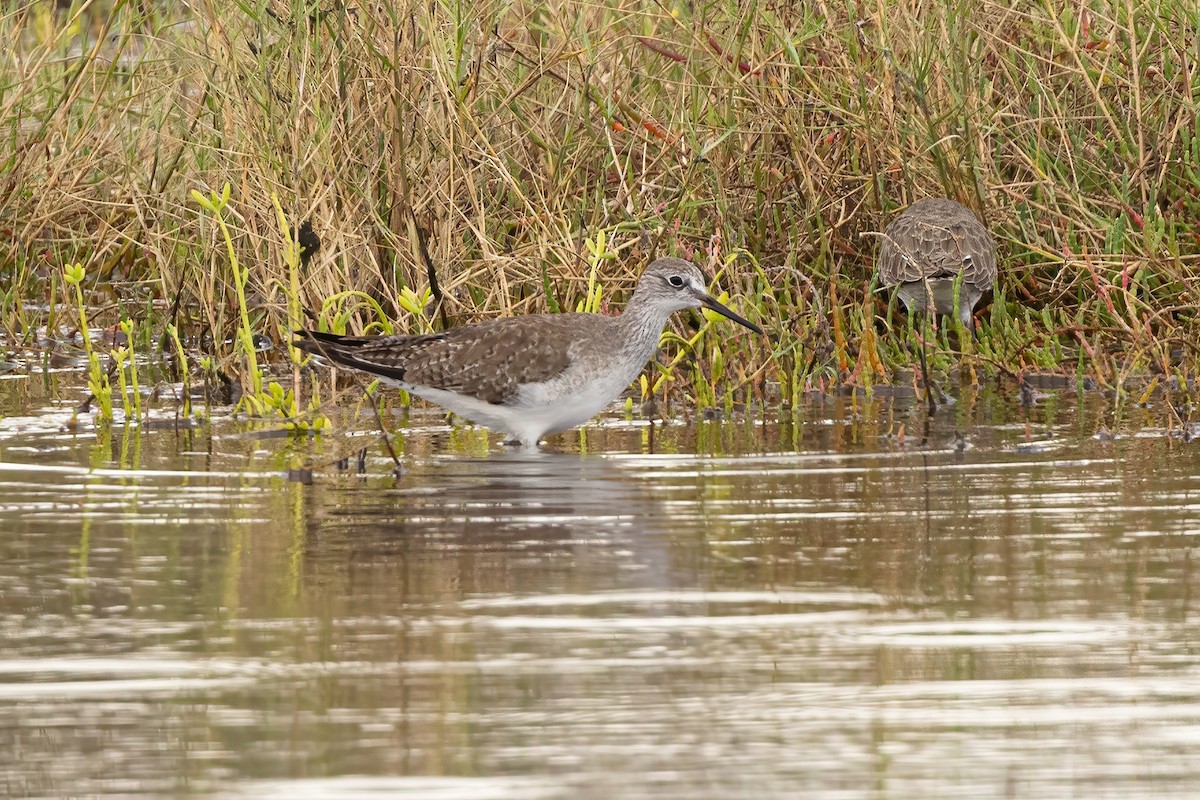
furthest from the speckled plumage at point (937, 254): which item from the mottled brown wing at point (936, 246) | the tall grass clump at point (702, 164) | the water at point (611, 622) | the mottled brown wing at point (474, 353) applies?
the water at point (611, 622)

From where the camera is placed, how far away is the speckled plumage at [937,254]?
10812mm

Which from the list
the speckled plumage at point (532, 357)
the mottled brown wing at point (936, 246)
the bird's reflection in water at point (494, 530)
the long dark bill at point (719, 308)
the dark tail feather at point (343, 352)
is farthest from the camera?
the mottled brown wing at point (936, 246)

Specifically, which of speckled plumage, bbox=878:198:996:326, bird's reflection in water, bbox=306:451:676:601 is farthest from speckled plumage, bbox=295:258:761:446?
speckled plumage, bbox=878:198:996:326

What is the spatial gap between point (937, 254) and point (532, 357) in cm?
275

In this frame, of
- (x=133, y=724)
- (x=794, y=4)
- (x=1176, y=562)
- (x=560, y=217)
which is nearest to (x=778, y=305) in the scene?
(x=560, y=217)

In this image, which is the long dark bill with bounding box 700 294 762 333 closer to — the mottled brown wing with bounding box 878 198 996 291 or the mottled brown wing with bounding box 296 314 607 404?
the mottled brown wing with bounding box 296 314 607 404

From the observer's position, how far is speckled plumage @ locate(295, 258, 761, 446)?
28.7 ft

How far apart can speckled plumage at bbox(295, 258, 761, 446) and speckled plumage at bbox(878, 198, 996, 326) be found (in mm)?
1879

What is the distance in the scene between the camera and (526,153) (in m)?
11.1

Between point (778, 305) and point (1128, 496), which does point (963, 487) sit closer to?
point (1128, 496)

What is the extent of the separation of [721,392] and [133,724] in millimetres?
5793

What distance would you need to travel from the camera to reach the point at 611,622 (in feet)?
17.3

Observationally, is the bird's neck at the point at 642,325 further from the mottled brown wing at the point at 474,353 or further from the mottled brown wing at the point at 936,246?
the mottled brown wing at the point at 936,246

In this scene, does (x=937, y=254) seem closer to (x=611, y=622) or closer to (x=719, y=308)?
(x=719, y=308)
